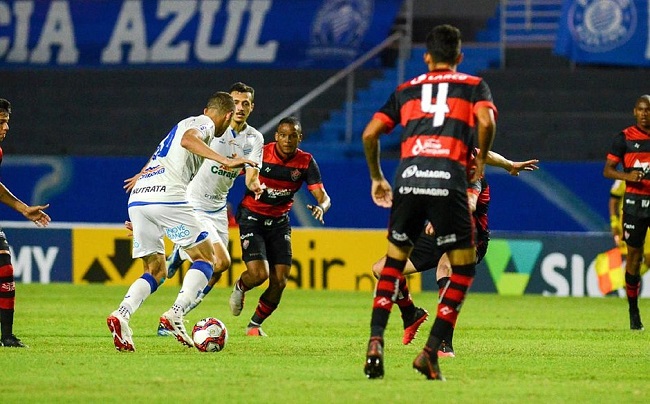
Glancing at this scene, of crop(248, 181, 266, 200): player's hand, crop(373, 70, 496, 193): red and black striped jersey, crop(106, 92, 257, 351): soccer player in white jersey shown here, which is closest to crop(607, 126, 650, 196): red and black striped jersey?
crop(248, 181, 266, 200): player's hand

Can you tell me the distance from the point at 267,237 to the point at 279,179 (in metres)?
0.56

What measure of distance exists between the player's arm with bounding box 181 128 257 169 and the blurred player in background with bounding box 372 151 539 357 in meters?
1.67

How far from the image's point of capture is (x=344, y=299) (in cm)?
1803

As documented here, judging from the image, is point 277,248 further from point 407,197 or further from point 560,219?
point 560,219

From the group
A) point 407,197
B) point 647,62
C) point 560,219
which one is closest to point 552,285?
point 560,219

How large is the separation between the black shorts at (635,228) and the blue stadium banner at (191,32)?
36.9 ft

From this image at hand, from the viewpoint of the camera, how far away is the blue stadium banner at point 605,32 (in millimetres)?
20984

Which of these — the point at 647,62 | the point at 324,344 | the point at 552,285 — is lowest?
the point at 552,285

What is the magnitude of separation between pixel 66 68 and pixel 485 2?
8.14 meters

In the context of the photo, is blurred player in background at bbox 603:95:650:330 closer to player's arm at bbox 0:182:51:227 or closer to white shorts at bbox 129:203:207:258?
white shorts at bbox 129:203:207:258

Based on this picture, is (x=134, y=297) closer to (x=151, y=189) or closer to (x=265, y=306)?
(x=151, y=189)

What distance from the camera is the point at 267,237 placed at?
12.7 metres

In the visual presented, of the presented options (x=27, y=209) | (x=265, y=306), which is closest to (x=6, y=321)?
(x=27, y=209)

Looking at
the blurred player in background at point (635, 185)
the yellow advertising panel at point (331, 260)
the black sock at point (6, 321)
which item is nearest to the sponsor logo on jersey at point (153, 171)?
the black sock at point (6, 321)
